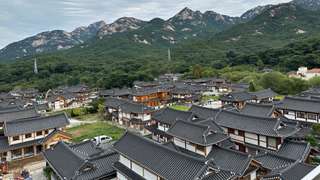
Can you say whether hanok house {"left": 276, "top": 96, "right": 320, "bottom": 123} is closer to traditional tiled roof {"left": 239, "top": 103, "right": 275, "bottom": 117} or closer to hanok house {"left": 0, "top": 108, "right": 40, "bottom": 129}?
traditional tiled roof {"left": 239, "top": 103, "right": 275, "bottom": 117}

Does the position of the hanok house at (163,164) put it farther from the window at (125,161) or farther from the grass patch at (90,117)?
the grass patch at (90,117)

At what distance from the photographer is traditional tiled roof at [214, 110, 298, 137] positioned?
77.7ft

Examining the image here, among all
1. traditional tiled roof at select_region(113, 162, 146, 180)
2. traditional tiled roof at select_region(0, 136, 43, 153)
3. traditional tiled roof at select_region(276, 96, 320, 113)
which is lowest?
traditional tiled roof at select_region(0, 136, 43, 153)

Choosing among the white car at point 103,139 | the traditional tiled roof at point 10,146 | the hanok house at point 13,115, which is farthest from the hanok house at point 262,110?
the hanok house at point 13,115

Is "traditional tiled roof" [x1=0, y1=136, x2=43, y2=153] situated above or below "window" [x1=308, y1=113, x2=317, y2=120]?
below

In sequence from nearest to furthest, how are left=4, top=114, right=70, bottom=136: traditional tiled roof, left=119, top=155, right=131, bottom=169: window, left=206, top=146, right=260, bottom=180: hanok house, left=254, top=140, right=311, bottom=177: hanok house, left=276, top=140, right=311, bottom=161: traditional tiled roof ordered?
1. left=206, top=146, right=260, bottom=180: hanok house
2. left=254, top=140, right=311, bottom=177: hanok house
3. left=119, top=155, right=131, bottom=169: window
4. left=276, top=140, right=311, bottom=161: traditional tiled roof
5. left=4, top=114, right=70, bottom=136: traditional tiled roof

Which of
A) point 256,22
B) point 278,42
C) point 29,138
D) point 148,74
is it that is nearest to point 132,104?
point 29,138

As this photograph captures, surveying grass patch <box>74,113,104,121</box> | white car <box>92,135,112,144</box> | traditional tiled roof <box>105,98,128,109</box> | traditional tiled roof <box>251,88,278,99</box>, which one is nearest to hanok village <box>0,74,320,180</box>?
white car <box>92,135,112,144</box>

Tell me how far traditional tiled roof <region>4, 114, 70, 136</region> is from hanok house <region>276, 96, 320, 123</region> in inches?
1108

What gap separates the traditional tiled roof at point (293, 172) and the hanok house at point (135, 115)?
85.6ft

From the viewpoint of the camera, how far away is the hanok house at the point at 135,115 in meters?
41.5

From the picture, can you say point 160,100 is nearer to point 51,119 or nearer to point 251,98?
point 251,98

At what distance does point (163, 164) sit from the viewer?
1575 cm

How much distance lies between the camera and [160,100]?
204 ft
